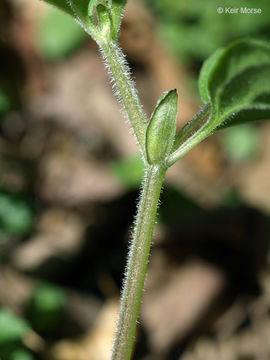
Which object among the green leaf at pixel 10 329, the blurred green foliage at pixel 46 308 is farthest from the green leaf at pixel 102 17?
the blurred green foliage at pixel 46 308

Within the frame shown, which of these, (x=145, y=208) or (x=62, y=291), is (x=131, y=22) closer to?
(x=62, y=291)

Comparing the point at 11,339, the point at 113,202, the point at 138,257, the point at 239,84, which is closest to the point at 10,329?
the point at 11,339

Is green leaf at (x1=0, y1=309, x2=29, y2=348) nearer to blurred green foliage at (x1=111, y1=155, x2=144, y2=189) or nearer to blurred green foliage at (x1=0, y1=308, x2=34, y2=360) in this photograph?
blurred green foliage at (x1=0, y1=308, x2=34, y2=360)

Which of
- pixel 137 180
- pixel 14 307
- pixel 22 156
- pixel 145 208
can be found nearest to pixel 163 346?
pixel 14 307

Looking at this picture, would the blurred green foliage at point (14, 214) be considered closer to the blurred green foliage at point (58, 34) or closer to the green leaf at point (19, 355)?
the green leaf at point (19, 355)

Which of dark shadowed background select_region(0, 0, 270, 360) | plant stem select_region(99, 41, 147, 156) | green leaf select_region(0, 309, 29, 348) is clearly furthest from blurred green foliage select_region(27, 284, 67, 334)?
plant stem select_region(99, 41, 147, 156)

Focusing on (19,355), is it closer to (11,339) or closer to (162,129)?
(11,339)
